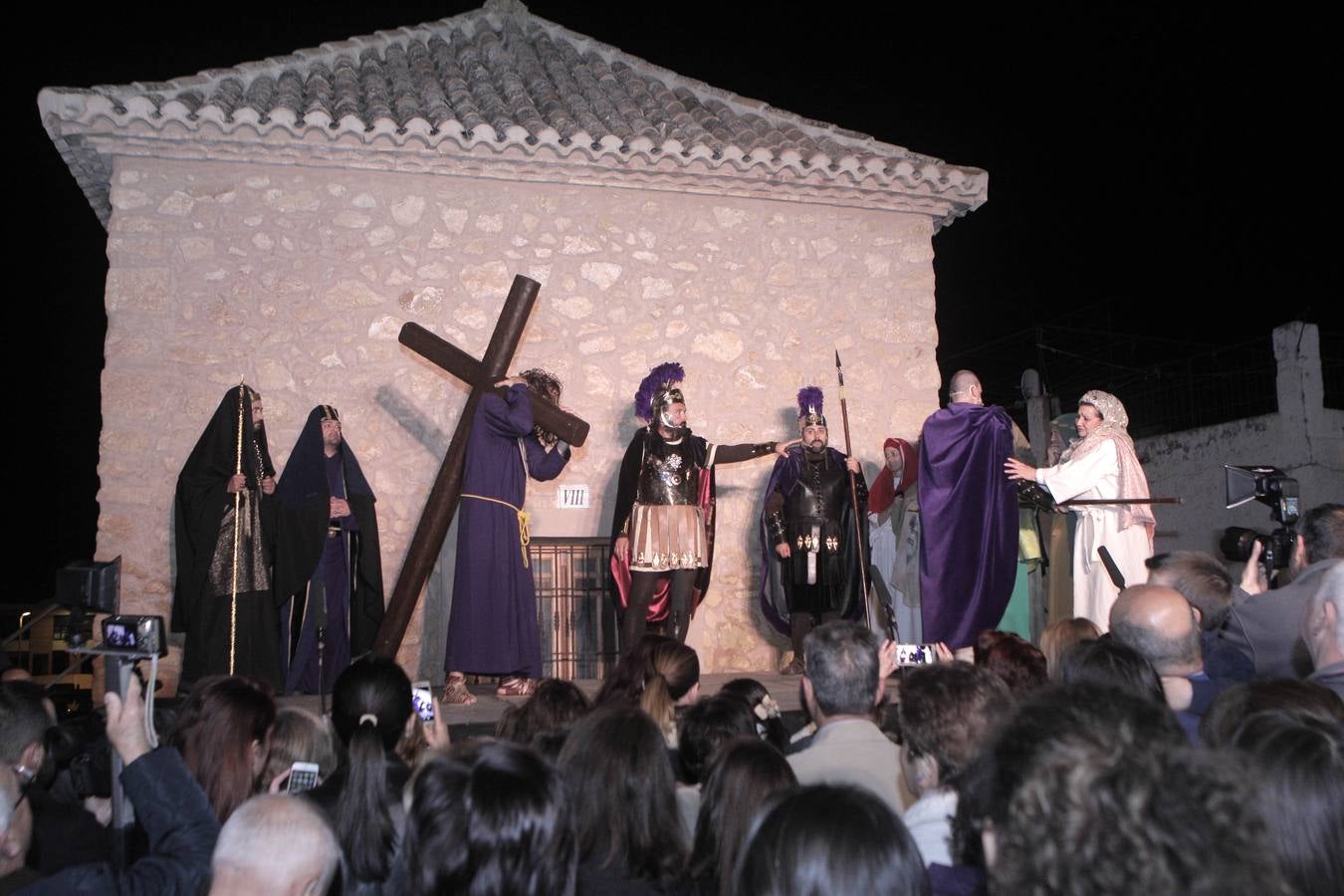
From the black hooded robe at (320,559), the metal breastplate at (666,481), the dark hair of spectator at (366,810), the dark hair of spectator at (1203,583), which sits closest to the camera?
the dark hair of spectator at (366,810)

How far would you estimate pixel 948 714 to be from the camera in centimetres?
245

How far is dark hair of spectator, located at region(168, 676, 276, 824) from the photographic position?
2.66 m

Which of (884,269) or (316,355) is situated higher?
(884,269)

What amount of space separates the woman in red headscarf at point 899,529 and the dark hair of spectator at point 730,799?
5.11 meters

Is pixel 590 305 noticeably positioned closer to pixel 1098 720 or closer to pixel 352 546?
pixel 352 546

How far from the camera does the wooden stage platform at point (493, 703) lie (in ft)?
17.4

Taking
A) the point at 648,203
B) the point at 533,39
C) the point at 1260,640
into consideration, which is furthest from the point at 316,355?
Answer: the point at 1260,640

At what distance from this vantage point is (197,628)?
6.12m

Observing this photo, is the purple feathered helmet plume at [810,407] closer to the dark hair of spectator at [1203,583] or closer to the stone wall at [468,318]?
the stone wall at [468,318]

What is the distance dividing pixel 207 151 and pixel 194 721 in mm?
5366

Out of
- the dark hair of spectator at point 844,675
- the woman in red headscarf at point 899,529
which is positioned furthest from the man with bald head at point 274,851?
the woman in red headscarf at point 899,529

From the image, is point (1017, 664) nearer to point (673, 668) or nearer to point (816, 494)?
point (673, 668)

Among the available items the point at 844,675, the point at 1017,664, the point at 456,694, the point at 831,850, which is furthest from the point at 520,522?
the point at 831,850

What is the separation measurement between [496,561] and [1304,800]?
5.22 m
